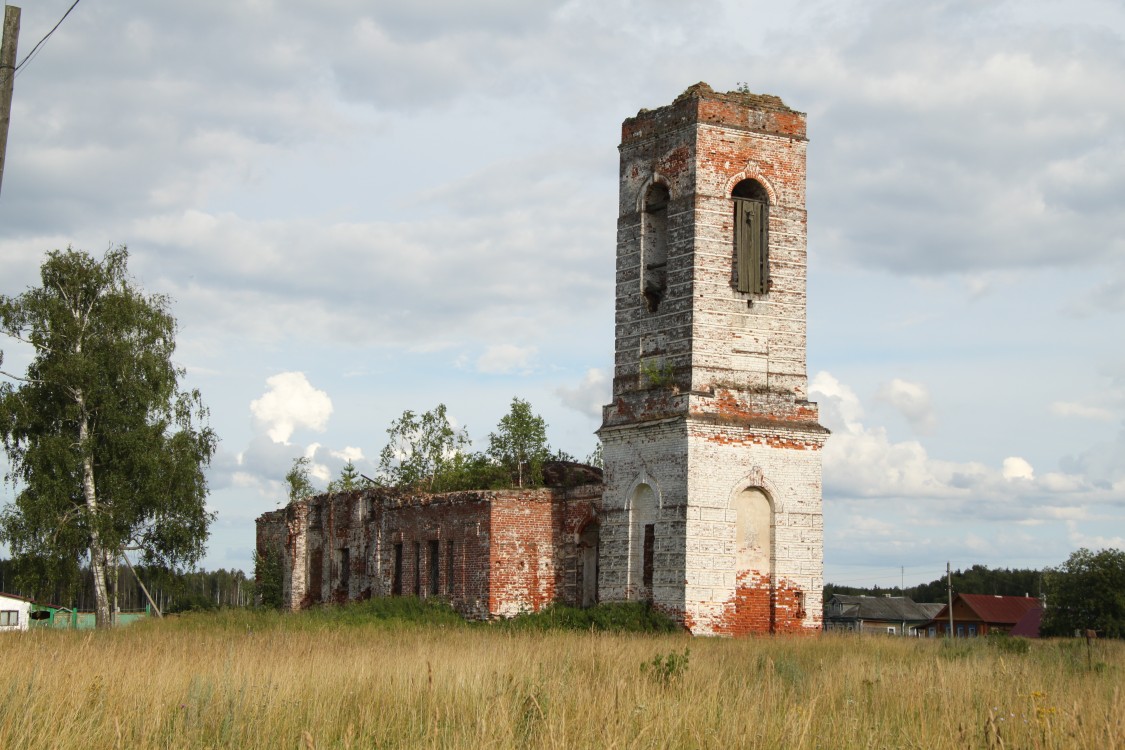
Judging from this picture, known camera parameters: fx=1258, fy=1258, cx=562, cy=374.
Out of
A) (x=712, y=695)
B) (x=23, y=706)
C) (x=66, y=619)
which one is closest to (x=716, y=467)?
(x=712, y=695)

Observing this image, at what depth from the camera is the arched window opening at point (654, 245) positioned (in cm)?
2352

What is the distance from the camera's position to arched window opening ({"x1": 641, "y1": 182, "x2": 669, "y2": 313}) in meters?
23.5

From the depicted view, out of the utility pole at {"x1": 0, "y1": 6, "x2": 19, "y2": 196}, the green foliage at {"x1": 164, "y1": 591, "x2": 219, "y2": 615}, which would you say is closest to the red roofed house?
the green foliage at {"x1": 164, "y1": 591, "x2": 219, "y2": 615}

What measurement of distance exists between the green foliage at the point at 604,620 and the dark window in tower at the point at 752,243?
19.6ft

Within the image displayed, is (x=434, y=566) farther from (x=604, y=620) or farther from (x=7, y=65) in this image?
(x=7, y=65)

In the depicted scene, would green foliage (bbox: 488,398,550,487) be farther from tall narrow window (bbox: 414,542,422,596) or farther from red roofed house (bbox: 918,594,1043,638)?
red roofed house (bbox: 918,594,1043,638)

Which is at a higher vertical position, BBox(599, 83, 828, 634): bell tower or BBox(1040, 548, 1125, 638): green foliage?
BBox(599, 83, 828, 634): bell tower

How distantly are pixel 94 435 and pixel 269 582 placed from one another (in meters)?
8.19

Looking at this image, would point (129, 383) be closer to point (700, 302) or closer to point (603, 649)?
point (700, 302)

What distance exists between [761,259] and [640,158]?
3.11 meters

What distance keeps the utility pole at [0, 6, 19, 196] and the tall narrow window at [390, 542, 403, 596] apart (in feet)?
58.0

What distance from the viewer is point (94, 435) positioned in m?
27.0

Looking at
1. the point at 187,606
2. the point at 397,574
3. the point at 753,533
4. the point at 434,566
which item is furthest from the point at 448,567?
the point at 187,606

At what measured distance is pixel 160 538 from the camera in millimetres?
27812
